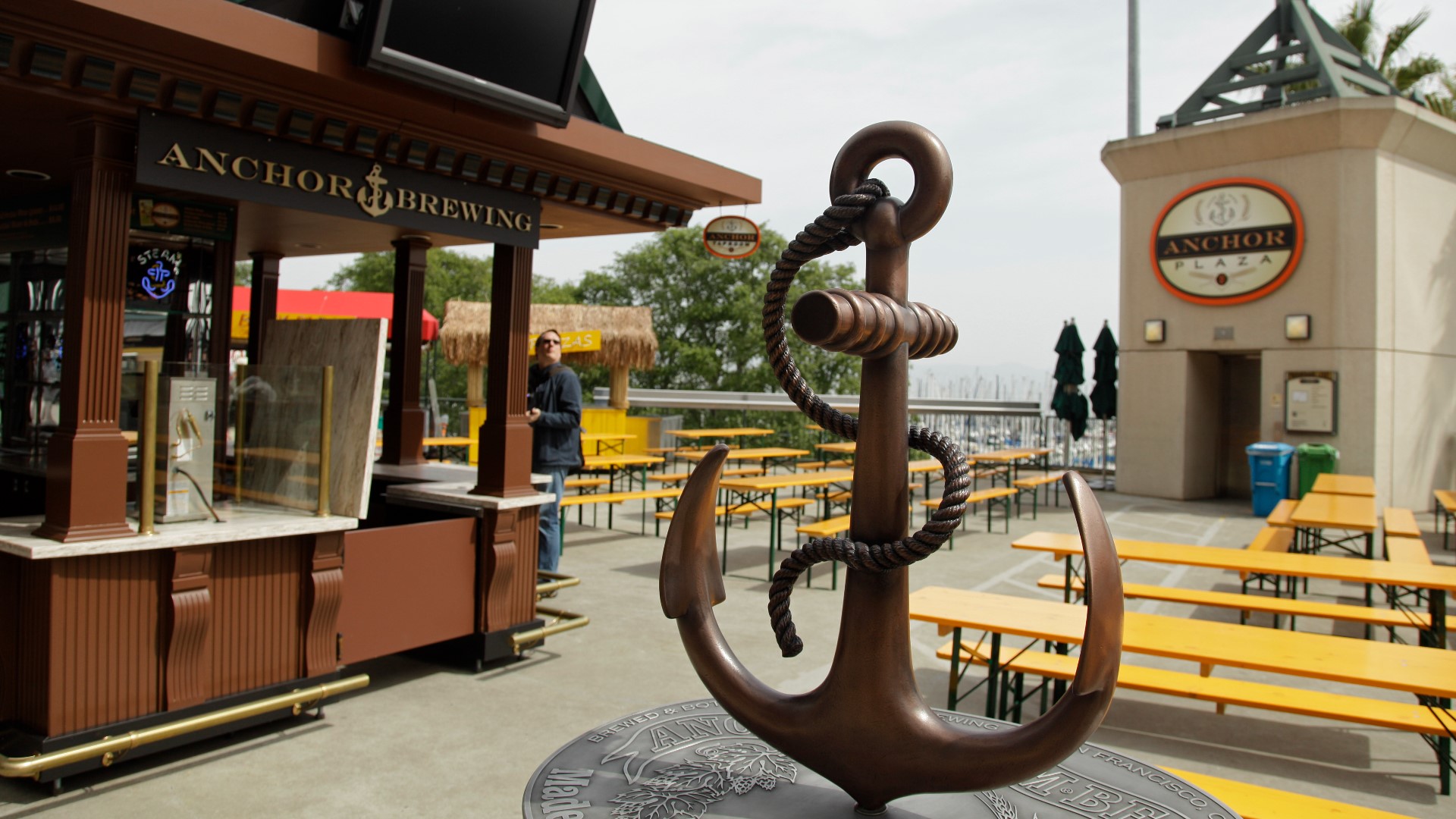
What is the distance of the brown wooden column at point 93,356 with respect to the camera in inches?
153

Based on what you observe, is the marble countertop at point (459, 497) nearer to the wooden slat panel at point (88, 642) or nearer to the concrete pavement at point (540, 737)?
the concrete pavement at point (540, 737)

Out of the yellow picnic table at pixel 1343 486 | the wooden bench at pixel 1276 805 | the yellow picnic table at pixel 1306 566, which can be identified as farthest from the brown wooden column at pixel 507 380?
the yellow picnic table at pixel 1343 486

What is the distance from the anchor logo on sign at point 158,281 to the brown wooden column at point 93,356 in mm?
1896

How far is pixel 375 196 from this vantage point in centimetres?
488

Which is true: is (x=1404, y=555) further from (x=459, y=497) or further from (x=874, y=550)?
(x=874, y=550)

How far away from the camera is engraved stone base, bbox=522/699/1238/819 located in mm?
1884

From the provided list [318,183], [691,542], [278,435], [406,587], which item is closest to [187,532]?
[278,435]

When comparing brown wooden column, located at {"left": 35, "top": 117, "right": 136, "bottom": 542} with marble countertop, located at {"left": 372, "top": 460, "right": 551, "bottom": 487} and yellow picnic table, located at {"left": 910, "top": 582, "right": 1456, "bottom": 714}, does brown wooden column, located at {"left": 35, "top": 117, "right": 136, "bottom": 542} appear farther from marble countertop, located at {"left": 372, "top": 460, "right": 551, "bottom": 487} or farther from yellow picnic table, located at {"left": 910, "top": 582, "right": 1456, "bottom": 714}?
yellow picnic table, located at {"left": 910, "top": 582, "right": 1456, "bottom": 714}

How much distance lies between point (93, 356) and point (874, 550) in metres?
3.68

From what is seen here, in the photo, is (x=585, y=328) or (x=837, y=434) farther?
(x=585, y=328)

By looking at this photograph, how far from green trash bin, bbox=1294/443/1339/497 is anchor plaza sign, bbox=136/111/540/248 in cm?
1194

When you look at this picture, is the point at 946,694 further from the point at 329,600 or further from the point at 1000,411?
the point at 1000,411

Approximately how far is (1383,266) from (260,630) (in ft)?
48.6

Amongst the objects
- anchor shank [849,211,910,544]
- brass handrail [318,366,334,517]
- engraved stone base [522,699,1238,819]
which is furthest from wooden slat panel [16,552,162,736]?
anchor shank [849,211,910,544]
